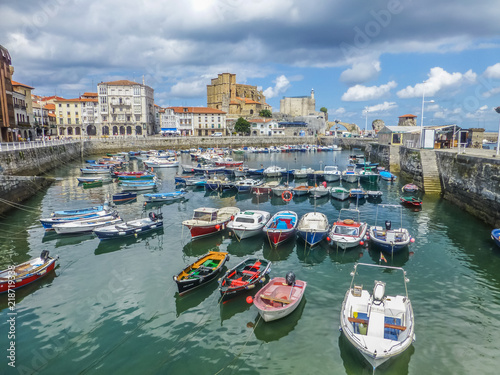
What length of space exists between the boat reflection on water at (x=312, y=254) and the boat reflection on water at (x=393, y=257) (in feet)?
10.6

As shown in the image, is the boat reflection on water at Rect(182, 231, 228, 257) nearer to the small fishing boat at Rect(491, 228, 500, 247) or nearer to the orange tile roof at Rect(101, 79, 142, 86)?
the small fishing boat at Rect(491, 228, 500, 247)

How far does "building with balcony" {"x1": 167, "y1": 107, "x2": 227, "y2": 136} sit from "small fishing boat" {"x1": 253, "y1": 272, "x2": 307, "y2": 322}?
408 feet

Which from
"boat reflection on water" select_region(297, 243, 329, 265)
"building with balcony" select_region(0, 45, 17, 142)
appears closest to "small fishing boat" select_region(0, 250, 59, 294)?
"boat reflection on water" select_region(297, 243, 329, 265)

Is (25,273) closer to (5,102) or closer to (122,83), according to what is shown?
(5,102)

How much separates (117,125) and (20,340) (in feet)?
371

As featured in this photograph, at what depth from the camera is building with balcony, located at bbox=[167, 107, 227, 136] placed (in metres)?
134

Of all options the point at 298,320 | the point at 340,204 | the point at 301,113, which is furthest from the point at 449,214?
the point at 301,113

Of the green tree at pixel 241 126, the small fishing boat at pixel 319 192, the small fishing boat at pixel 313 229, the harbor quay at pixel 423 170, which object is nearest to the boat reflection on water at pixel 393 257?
the small fishing boat at pixel 313 229

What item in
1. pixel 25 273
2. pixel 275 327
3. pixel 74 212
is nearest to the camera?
pixel 275 327

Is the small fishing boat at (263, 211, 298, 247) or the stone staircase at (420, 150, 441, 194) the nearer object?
the small fishing boat at (263, 211, 298, 247)

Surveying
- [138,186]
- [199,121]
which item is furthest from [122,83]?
[138,186]

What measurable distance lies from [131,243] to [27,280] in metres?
7.76

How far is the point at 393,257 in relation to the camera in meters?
22.0

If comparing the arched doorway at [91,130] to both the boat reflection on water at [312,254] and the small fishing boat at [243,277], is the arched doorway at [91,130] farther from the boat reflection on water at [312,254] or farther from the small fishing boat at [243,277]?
the small fishing boat at [243,277]
